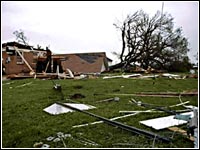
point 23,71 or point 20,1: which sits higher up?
point 20,1

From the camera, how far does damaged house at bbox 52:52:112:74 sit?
1631 centimetres

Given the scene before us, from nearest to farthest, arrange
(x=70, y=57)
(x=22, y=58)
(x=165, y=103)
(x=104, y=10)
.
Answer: (x=104, y=10)
(x=165, y=103)
(x=22, y=58)
(x=70, y=57)

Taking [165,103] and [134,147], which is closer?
[134,147]

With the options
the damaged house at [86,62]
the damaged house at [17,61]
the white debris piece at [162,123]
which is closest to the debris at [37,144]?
the white debris piece at [162,123]

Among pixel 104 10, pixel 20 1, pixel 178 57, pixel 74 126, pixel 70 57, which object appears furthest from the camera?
pixel 70 57

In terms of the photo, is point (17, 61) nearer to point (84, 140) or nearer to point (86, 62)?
point (86, 62)

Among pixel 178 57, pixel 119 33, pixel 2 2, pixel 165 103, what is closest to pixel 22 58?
pixel 119 33

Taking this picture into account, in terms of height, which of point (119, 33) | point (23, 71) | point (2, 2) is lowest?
point (23, 71)

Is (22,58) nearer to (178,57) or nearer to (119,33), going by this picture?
(119,33)

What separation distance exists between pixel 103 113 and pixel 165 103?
46.5 inches

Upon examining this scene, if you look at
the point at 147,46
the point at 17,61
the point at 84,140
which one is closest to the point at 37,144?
the point at 84,140

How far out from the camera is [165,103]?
3.86 m

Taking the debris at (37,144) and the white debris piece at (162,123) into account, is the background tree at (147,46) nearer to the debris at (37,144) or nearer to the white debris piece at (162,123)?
the white debris piece at (162,123)

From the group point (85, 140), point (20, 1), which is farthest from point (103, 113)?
point (20, 1)
